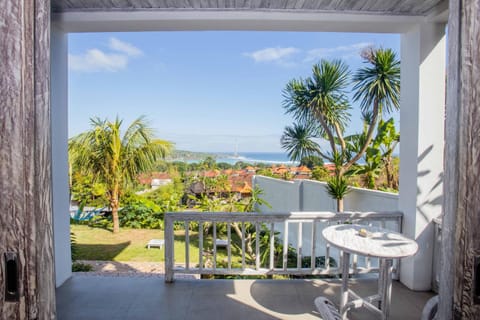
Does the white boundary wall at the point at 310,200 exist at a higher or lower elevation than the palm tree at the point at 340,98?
lower

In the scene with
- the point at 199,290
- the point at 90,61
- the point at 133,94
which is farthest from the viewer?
the point at 133,94

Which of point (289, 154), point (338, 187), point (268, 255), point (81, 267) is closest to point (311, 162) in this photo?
point (289, 154)

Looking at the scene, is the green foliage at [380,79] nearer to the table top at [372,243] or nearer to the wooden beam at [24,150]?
the table top at [372,243]

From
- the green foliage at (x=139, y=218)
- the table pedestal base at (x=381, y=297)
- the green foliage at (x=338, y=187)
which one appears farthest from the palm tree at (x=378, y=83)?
the green foliage at (x=139, y=218)

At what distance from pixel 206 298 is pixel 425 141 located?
2.87 metres

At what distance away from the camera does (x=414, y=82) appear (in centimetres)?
274

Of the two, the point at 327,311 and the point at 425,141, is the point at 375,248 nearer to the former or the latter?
the point at 327,311

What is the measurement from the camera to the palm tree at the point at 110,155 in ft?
15.6

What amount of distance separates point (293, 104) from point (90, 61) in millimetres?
7755

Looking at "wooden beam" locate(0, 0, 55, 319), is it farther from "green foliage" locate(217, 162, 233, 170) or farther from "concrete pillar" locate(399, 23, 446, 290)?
"green foliage" locate(217, 162, 233, 170)

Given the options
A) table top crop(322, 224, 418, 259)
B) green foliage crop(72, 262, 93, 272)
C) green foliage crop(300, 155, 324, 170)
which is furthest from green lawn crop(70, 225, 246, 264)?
table top crop(322, 224, 418, 259)

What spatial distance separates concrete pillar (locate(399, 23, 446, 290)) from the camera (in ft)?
8.79

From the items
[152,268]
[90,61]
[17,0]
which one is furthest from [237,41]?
[17,0]

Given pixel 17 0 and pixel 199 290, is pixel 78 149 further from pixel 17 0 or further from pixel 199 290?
pixel 17 0
